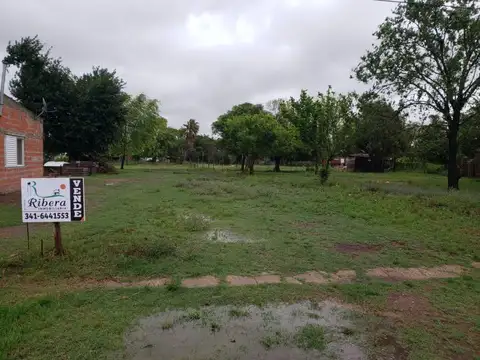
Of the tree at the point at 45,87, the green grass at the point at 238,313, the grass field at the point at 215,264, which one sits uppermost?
the tree at the point at 45,87

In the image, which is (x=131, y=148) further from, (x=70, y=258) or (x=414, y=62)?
(x=70, y=258)

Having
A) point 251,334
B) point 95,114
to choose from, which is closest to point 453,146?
point 251,334

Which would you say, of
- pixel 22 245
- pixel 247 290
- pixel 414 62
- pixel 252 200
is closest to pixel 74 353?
pixel 247 290

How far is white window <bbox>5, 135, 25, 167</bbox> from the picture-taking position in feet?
42.6

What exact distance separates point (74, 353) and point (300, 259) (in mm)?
3391

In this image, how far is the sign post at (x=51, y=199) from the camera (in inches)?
197

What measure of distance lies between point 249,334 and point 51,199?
342cm

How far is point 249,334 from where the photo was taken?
3205 millimetres

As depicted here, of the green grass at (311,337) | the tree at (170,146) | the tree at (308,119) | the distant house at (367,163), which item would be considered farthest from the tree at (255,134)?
the tree at (170,146)

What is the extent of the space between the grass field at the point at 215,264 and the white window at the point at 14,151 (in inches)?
166

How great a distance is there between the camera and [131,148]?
38062mm

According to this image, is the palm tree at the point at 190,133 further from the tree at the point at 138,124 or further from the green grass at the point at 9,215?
the green grass at the point at 9,215

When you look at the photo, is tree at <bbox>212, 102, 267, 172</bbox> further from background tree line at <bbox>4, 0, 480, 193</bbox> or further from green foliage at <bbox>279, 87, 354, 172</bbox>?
green foliage at <bbox>279, 87, 354, 172</bbox>

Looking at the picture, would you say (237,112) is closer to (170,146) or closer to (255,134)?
(255,134)
